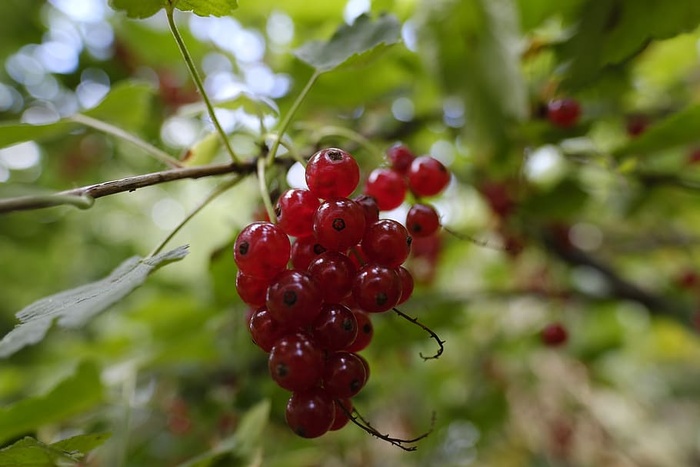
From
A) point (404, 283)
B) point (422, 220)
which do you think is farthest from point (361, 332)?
point (422, 220)

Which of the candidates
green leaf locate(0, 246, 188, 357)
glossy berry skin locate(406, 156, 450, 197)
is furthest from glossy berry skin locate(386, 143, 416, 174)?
green leaf locate(0, 246, 188, 357)

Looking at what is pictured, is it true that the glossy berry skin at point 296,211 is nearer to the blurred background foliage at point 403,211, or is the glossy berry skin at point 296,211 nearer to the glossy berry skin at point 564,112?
the blurred background foliage at point 403,211

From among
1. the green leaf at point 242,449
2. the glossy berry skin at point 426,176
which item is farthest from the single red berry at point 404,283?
the green leaf at point 242,449

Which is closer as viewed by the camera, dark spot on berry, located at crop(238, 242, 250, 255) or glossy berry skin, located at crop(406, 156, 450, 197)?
dark spot on berry, located at crop(238, 242, 250, 255)

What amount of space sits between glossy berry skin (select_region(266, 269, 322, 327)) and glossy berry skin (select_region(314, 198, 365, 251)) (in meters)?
0.05

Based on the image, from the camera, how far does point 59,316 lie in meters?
0.55

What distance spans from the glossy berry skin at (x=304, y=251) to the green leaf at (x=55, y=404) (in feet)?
1.80

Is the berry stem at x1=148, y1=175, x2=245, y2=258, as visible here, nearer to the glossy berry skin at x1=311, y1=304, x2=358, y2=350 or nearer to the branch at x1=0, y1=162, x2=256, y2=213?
the branch at x1=0, y1=162, x2=256, y2=213

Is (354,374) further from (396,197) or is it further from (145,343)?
(145,343)

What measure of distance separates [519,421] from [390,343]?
1.63 metres

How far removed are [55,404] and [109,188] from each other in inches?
22.8

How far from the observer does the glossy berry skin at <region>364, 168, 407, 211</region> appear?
31.0 inches

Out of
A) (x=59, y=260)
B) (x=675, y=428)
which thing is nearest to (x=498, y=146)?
(x=59, y=260)

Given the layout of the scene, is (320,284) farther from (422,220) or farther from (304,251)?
(422,220)
